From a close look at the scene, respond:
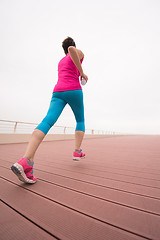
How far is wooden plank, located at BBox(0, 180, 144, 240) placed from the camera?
18.1 inches

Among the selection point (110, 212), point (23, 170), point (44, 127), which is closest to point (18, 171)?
point (23, 170)

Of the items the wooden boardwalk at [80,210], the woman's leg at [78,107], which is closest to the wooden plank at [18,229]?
the wooden boardwalk at [80,210]

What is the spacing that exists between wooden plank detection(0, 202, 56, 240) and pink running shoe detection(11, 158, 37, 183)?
0.98 ft

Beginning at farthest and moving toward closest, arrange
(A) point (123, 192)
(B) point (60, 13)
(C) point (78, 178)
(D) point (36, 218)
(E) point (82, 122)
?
(B) point (60, 13), (E) point (82, 122), (C) point (78, 178), (A) point (123, 192), (D) point (36, 218)

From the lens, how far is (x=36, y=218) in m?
0.56

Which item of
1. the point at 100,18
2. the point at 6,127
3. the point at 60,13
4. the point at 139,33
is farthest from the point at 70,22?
the point at 6,127

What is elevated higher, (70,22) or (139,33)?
(70,22)

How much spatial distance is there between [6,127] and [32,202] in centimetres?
527

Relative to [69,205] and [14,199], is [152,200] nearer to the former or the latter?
[69,205]

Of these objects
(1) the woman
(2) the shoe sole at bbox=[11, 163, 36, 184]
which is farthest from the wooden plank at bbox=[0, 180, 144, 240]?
(1) the woman

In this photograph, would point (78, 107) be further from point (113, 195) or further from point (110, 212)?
point (110, 212)

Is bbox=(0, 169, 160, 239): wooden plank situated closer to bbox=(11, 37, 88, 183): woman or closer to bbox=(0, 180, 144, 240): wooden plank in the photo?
bbox=(0, 180, 144, 240): wooden plank

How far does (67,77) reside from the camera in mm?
1318

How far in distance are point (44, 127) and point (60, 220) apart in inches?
27.6
